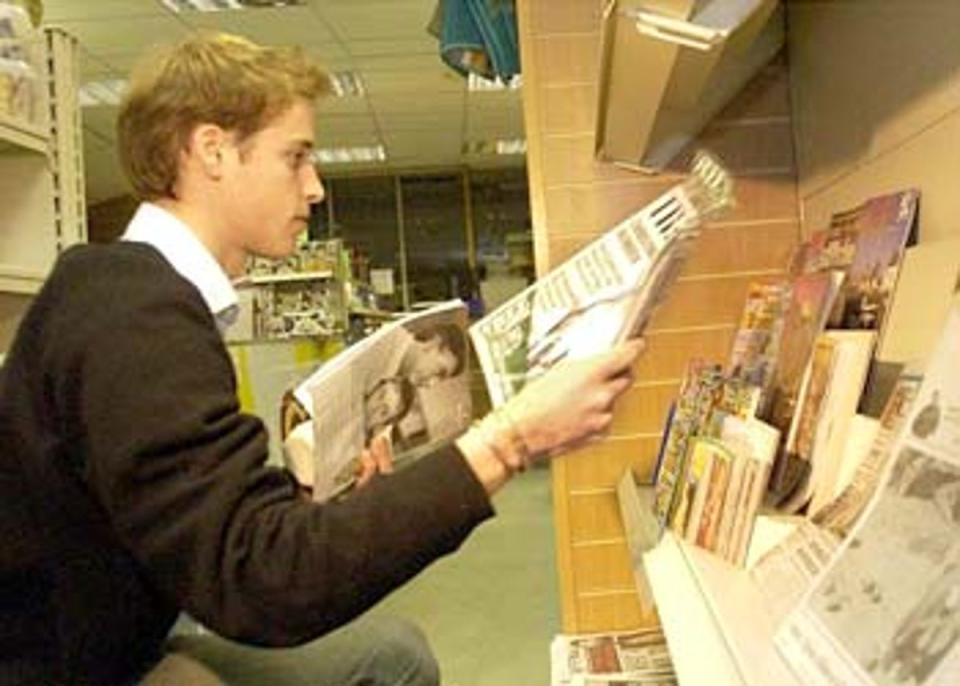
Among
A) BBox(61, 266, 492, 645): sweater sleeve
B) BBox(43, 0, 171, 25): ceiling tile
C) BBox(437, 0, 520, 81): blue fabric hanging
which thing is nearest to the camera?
BBox(61, 266, 492, 645): sweater sleeve

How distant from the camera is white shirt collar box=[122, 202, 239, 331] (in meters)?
1.02

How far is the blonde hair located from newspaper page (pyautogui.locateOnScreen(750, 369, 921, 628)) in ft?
2.50

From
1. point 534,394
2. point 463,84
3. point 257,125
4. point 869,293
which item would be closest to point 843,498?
point 869,293

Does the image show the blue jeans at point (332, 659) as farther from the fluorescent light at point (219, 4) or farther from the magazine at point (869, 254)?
the fluorescent light at point (219, 4)

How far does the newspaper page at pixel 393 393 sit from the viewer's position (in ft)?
3.16

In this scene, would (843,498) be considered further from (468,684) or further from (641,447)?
(468,684)

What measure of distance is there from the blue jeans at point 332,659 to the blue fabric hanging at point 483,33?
1.59 m

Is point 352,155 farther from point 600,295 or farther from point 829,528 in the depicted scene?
point 600,295

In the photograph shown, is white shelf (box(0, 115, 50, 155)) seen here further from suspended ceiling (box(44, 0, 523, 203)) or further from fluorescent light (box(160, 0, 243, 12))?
fluorescent light (box(160, 0, 243, 12))

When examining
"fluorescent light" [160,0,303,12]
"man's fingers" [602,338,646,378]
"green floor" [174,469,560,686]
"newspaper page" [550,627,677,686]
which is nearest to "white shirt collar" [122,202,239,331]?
"man's fingers" [602,338,646,378]

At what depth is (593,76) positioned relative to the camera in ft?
7.45

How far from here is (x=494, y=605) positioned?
11.9 feet

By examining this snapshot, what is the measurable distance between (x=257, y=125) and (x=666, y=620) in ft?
2.28

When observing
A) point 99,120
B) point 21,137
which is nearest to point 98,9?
point 99,120
